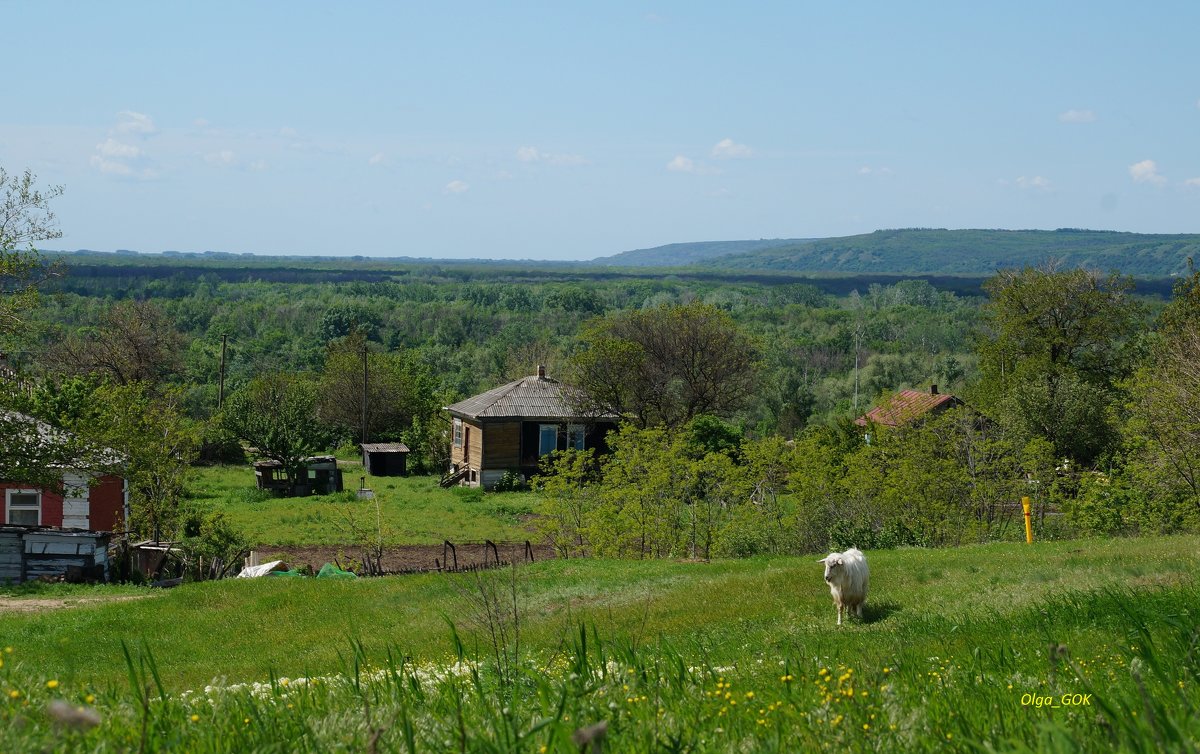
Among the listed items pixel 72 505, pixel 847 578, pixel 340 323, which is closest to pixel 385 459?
pixel 72 505

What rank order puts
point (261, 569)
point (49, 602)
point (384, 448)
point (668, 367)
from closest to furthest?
point (49, 602), point (261, 569), point (668, 367), point (384, 448)

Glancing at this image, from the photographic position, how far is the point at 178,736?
3816 mm

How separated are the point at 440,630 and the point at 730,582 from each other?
490cm

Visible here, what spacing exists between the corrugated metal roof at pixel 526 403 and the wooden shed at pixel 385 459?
4191 millimetres

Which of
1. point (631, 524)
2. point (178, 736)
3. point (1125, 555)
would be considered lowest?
point (631, 524)

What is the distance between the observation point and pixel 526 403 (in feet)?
184

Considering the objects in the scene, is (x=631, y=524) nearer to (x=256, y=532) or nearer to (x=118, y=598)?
(x=118, y=598)

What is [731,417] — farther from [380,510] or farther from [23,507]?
[23,507]

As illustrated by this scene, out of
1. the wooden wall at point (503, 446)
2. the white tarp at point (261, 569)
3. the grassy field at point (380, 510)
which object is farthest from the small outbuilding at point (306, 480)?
the white tarp at point (261, 569)

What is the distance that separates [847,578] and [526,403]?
142ft

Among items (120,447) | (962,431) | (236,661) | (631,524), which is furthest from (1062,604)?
(120,447)

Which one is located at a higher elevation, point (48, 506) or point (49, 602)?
point (48, 506)

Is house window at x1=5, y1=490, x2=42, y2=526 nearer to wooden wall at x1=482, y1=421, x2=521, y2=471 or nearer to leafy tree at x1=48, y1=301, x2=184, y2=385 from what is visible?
wooden wall at x1=482, y1=421, x2=521, y2=471

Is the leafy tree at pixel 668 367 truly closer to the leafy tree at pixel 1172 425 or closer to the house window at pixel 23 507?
the leafy tree at pixel 1172 425
